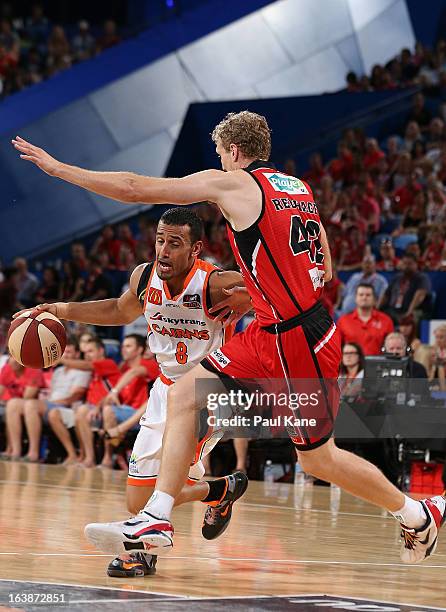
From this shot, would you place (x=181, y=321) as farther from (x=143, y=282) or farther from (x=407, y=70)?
(x=407, y=70)

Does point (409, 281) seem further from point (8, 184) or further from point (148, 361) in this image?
point (8, 184)

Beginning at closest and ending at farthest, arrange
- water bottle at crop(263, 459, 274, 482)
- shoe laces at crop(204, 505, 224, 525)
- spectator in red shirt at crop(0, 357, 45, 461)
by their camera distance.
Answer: shoe laces at crop(204, 505, 224, 525), water bottle at crop(263, 459, 274, 482), spectator in red shirt at crop(0, 357, 45, 461)

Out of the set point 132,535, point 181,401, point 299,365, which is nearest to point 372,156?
point 299,365

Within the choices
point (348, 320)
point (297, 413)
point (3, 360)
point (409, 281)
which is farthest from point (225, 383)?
point (3, 360)

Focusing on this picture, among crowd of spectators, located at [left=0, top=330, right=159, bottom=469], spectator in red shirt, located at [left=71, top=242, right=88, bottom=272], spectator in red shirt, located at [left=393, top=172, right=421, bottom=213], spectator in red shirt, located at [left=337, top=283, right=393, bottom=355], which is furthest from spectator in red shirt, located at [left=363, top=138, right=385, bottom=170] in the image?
crowd of spectators, located at [left=0, top=330, right=159, bottom=469]

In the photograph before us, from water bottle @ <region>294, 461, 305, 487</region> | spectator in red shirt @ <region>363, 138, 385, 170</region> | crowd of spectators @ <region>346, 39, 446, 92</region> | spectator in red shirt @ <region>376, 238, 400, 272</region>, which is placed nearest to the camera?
water bottle @ <region>294, 461, 305, 487</region>

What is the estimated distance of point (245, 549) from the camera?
634 centimetres

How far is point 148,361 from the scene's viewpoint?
12203 mm

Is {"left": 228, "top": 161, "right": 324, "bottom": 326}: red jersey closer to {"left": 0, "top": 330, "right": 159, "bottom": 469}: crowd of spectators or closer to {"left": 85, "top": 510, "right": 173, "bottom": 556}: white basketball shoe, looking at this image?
{"left": 85, "top": 510, "right": 173, "bottom": 556}: white basketball shoe

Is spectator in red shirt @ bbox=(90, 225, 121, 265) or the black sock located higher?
spectator in red shirt @ bbox=(90, 225, 121, 265)

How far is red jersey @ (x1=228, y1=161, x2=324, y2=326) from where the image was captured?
509 centimetres

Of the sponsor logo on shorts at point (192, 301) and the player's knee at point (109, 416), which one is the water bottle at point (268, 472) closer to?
the player's knee at point (109, 416)

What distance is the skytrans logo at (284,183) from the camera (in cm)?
517

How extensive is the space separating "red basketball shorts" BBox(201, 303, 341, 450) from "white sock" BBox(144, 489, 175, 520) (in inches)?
23.4
